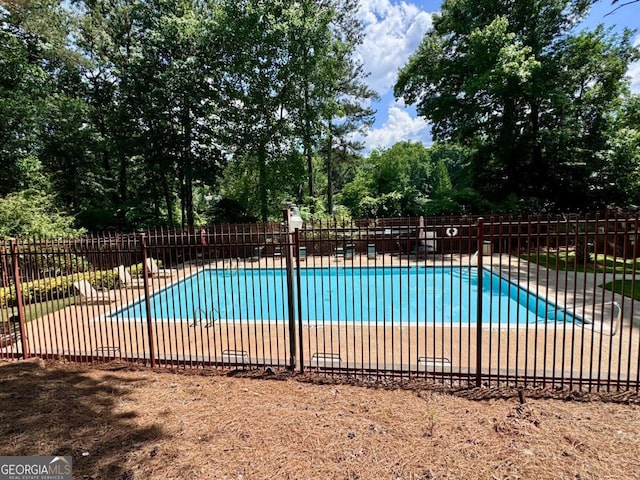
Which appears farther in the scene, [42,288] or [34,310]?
[42,288]

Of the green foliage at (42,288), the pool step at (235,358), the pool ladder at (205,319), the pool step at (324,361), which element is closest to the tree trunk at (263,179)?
the green foliage at (42,288)

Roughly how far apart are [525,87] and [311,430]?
17.0 meters

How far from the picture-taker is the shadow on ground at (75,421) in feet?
9.16

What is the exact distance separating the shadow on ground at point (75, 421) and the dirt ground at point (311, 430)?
0.5 inches

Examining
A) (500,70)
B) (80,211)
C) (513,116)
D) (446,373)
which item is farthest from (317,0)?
(446,373)

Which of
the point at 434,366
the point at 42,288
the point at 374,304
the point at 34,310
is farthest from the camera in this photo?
the point at 374,304

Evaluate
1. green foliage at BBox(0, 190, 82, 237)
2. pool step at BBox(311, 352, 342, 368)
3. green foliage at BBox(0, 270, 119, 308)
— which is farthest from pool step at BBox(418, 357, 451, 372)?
green foliage at BBox(0, 190, 82, 237)

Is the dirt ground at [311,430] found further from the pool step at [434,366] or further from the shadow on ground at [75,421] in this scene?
the pool step at [434,366]

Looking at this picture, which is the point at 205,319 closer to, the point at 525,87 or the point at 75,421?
the point at 75,421

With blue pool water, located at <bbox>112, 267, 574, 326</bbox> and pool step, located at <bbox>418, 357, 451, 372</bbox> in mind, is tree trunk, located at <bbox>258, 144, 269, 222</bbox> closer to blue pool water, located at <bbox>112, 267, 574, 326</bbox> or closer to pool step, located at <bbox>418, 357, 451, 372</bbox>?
blue pool water, located at <bbox>112, 267, 574, 326</bbox>
